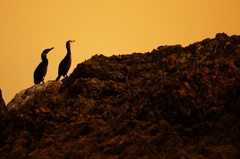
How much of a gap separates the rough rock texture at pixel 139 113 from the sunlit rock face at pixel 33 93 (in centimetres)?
25

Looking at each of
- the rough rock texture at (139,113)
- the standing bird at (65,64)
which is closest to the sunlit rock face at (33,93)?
the rough rock texture at (139,113)

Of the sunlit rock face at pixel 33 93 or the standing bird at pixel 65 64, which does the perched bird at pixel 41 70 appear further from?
the sunlit rock face at pixel 33 93

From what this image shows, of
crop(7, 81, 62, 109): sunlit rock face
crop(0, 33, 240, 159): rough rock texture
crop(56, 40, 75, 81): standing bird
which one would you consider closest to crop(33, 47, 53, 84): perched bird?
crop(56, 40, 75, 81): standing bird

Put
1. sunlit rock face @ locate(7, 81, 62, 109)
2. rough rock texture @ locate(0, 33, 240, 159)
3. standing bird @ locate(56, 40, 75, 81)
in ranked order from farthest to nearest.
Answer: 1. standing bird @ locate(56, 40, 75, 81)
2. sunlit rock face @ locate(7, 81, 62, 109)
3. rough rock texture @ locate(0, 33, 240, 159)

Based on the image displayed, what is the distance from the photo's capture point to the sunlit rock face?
44.7ft

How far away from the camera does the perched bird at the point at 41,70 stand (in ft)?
62.6

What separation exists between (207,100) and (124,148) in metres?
2.36

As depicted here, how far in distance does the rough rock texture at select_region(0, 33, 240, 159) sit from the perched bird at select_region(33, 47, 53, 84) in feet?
19.1

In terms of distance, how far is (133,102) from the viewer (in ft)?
33.1

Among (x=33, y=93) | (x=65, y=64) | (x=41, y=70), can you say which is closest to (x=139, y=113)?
(x=33, y=93)

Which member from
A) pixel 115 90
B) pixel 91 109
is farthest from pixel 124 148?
pixel 115 90

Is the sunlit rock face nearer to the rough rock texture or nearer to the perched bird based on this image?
the rough rock texture

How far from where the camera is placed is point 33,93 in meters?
14.3

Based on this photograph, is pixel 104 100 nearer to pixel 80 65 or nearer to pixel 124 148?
pixel 80 65
